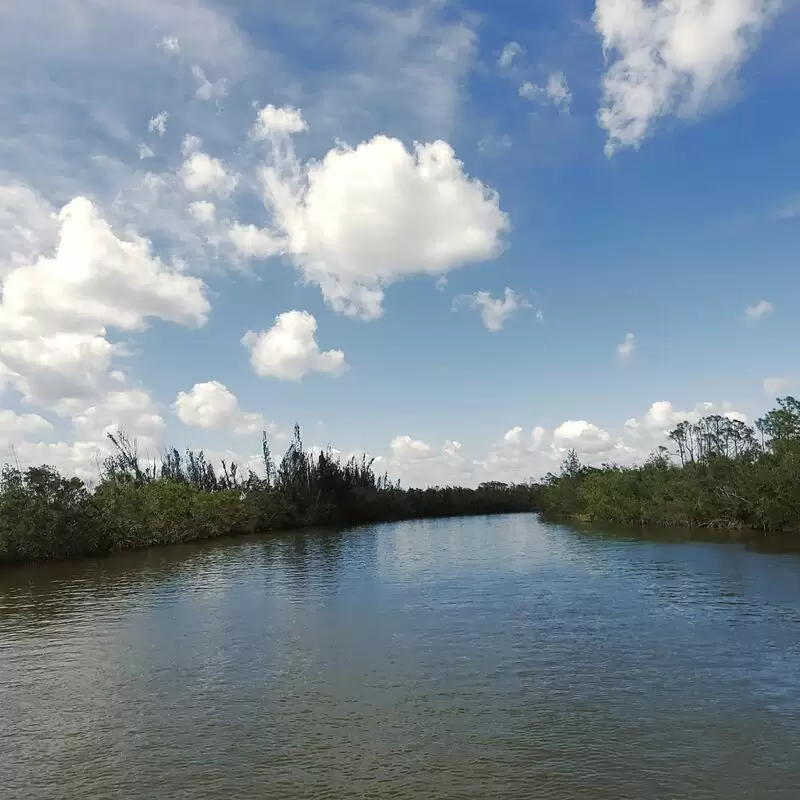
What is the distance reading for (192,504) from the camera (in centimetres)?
6588

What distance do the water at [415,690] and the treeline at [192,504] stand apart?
13.7 meters

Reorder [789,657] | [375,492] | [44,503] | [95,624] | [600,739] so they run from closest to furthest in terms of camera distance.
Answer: [600,739] < [789,657] < [95,624] < [44,503] < [375,492]

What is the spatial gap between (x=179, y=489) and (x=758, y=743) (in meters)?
62.8

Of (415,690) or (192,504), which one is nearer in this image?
(415,690)

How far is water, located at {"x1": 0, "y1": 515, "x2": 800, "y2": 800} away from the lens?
34.0 feet

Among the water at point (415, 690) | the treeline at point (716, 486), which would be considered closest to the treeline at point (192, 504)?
the water at point (415, 690)

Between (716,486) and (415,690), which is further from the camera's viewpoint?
(716,486)

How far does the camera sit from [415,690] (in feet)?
47.4

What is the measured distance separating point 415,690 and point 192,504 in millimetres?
55065

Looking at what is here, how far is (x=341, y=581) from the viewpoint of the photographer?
32.5 meters

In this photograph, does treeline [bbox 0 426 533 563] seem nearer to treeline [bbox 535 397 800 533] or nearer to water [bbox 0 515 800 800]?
water [bbox 0 515 800 800]

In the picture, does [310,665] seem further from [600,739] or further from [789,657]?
[789,657]

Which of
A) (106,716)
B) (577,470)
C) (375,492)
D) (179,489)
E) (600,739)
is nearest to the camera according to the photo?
(600,739)

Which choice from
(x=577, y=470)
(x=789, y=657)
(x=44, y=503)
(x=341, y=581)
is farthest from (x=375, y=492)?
(x=789, y=657)
